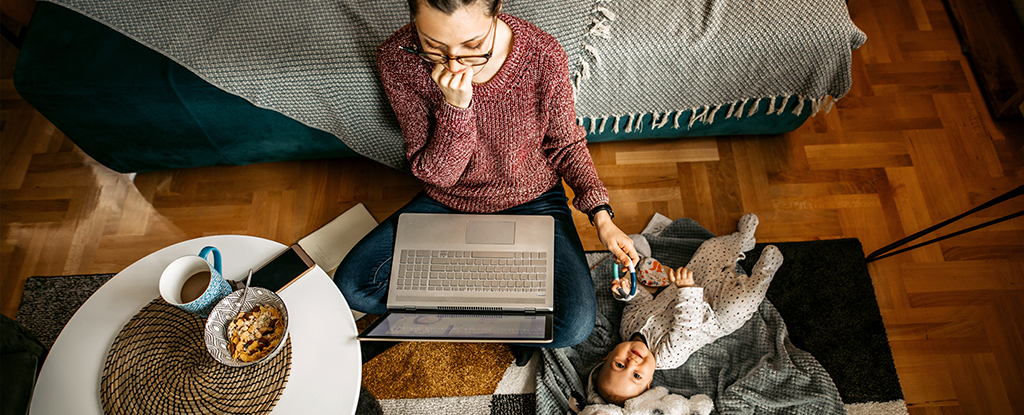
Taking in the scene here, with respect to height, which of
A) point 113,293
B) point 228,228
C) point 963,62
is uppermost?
point 113,293

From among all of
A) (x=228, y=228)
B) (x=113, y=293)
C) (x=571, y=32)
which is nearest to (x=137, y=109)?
(x=228, y=228)

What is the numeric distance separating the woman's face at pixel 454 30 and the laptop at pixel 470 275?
431 mm

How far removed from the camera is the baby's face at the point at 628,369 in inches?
49.7

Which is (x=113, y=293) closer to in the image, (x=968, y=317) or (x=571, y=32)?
(x=571, y=32)

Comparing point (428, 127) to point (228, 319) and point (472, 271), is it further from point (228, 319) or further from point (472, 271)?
point (228, 319)

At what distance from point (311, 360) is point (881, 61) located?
6.77 ft

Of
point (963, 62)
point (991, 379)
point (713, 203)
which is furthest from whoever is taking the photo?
point (963, 62)

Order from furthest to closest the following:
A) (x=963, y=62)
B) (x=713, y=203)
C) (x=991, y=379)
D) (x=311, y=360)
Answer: (x=963, y=62) → (x=713, y=203) → (x=991, y=379) → (x=311, y=360)

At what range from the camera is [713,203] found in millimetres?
1640

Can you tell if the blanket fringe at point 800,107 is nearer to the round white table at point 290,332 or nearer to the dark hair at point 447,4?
the dark hair at point 447,4

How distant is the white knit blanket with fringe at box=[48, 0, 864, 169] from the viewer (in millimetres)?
1252

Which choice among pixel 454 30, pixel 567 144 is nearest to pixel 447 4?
pixel 454 30

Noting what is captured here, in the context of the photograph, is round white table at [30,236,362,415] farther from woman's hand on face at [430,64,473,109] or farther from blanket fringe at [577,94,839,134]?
blanket fringe at [577,94,839,134]

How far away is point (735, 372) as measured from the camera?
1.36 m
